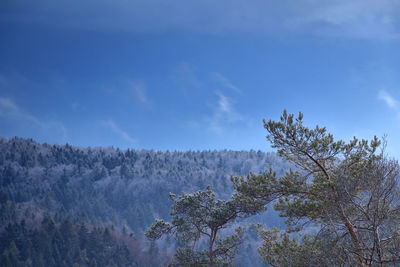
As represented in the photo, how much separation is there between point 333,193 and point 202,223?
852cm

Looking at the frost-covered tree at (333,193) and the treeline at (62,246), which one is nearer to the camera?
the frost-covered tree at (333,193)

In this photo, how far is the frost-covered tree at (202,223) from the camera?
54.0 ft

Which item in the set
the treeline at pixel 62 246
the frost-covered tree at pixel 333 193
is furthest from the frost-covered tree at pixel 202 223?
the treeline at pixel 62 246

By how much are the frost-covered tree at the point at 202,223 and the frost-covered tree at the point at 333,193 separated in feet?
7.89

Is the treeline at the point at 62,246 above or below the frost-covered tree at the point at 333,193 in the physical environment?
above

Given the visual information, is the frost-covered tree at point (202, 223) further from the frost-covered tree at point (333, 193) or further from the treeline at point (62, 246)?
the treeline at point (62, 246)

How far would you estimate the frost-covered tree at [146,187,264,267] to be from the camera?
16.5 metres

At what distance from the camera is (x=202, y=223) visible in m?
17.6

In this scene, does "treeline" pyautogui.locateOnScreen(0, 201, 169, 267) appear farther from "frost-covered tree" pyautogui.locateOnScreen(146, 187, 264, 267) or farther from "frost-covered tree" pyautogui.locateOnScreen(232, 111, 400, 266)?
"frost-covered tree" pyautogui.locateOnScreen(232, 111, 400, 266)

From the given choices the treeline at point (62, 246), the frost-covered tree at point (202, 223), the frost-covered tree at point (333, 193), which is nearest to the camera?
the frost-covered tree at point (333, 193)

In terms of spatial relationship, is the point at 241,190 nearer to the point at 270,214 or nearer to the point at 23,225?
the point at 23,225

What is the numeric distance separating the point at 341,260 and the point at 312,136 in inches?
177

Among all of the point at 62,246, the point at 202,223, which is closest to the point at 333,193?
the point at 202,223

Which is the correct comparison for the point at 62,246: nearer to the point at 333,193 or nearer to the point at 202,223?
the point at 202,223
